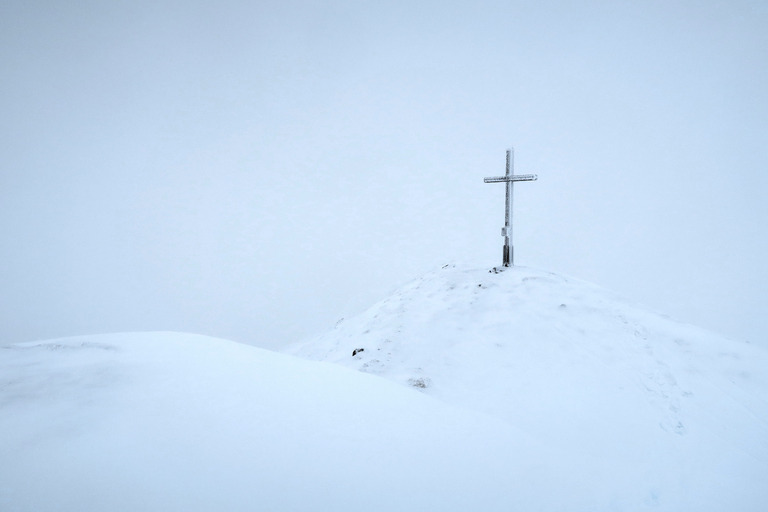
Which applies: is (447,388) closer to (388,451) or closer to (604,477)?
(604,477)

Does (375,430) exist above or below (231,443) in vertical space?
below

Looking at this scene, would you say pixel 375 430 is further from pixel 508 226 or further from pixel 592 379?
pixel 508 226

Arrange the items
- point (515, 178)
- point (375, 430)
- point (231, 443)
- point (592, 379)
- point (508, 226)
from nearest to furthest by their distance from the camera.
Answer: point (231, 443) → point (375, 430) → point (592, 379) → point (508, 226) → point (515, 178)

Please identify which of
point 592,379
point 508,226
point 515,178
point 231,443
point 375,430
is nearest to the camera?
point 231,443

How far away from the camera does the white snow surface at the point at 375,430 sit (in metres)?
2.57

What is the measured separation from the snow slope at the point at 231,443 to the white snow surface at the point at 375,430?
14 mm

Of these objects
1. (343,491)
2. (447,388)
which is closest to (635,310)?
(447,388)

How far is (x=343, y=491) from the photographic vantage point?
2656 mm

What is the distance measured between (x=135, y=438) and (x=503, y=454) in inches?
131

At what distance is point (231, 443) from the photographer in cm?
299

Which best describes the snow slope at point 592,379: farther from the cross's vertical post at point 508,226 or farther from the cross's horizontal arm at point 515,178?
the cross's horizontal arm at point 515,178

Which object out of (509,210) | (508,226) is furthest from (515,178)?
(508,226)

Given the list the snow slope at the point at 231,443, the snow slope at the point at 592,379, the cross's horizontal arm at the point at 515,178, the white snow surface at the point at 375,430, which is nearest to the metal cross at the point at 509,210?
the cross's horizontal arm at the point at 515,178

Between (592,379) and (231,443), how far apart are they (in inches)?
252
